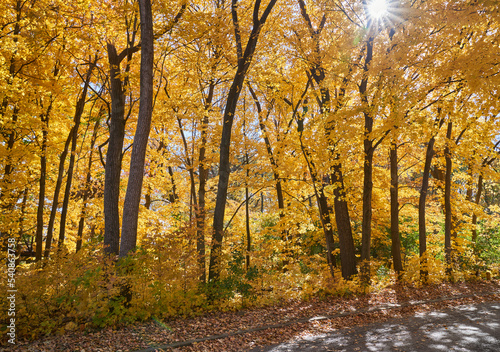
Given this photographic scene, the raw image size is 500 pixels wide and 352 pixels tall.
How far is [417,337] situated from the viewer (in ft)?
16.4

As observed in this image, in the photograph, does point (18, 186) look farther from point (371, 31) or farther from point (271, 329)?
point (371, 31)

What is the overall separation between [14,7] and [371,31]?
11.3 metres

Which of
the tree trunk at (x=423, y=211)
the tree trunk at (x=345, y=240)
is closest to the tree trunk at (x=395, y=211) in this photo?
the tree trunk at (x=423, y=211)

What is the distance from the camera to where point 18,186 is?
1012 cm

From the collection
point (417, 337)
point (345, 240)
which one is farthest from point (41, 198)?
point (417, 337)

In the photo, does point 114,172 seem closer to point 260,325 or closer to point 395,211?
point 260,325

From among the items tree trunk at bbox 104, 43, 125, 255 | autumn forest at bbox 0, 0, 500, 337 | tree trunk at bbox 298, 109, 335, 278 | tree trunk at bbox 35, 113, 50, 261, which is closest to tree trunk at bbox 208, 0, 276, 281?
autumn forest at bbox 0, 0, 500, 337

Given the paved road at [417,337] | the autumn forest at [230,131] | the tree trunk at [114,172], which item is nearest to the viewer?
the paved road at [417,337]

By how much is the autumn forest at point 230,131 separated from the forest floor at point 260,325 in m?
0.33

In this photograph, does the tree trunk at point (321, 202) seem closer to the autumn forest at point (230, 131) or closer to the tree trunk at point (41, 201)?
the autumn forest at point (230, 131)

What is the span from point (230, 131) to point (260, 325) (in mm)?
4847

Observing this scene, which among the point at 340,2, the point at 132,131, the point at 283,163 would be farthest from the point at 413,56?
the point at 132,131

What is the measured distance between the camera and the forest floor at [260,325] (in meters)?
4.45

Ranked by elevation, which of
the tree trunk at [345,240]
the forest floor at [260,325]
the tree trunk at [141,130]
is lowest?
the forest floor at [260,325]
